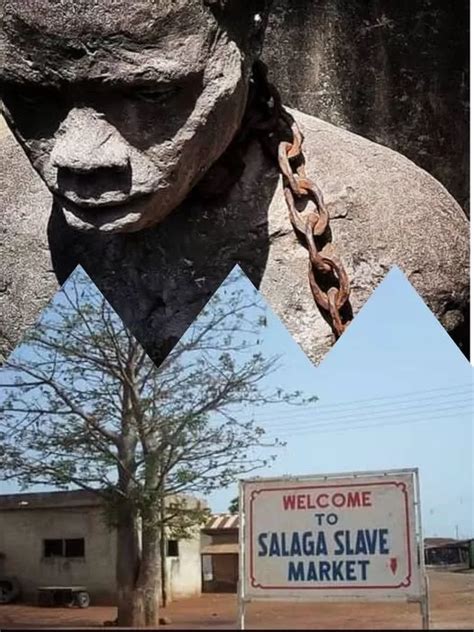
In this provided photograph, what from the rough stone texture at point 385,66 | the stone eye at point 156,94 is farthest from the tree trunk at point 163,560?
the rough stone texture at point 385,66

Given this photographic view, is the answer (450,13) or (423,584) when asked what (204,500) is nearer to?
(423,584)

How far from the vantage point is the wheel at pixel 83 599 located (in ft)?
6.02

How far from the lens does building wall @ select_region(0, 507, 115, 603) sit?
182cm

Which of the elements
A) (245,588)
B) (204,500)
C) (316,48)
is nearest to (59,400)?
(204,500)

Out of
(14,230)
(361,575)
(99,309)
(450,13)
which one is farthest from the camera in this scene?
(450,13)

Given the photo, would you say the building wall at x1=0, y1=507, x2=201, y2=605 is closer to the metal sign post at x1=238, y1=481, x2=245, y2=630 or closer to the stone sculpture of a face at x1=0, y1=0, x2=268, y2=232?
the metal sign post at x1=238, y1=481, x2=245, y2=630

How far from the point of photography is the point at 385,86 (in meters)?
2.85

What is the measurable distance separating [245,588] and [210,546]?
10cm

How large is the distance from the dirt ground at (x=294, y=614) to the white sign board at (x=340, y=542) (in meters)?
0.02

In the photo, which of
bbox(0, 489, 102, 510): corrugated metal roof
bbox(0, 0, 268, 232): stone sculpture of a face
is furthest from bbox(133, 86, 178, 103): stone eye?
bbox(0, 489, 102, 510): corrugated metal roof

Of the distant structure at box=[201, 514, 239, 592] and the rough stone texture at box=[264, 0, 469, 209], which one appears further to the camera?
the rough stone texture at box=[264, 0, 469, 209]

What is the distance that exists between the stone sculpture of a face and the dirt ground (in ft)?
2.17

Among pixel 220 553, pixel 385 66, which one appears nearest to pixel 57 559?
pixel 220 553

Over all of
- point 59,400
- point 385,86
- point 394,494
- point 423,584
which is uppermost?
point 385,86
